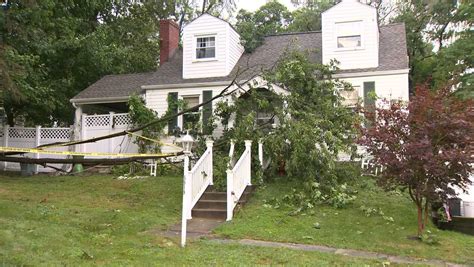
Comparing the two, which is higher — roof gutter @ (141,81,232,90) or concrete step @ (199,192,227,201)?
roof gutter @ (141,81,232,90)

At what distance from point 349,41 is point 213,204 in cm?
942

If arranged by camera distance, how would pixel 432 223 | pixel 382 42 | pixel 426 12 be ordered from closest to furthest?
pixel 432 223 → pixel 382 42 → pixel 426 12

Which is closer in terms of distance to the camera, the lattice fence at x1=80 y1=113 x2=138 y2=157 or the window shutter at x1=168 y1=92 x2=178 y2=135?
the window shutter at x1=168 y1=92 x2=178 y2=135

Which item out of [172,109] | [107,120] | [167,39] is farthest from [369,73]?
[107,120]

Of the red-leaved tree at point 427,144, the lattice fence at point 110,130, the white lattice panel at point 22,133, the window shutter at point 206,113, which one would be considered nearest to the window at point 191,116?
the window shutter at point 206,113

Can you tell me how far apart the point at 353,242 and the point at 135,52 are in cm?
2247

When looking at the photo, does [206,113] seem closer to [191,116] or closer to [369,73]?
[191,116]

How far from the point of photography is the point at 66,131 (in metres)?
20.1

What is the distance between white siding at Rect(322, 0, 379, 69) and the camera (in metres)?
17.3

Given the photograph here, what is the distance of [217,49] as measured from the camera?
1917cm

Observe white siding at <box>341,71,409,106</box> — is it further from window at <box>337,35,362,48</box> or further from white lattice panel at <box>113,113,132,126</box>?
white lattice panel at <box>113,113,132,126</box>

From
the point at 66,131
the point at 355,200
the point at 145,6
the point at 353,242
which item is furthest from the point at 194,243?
the point at 145,6

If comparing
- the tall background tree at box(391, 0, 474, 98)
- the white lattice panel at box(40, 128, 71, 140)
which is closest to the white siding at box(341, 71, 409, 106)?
the tall background tree at box(391, 0, 474, 98)

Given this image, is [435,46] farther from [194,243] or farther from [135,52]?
[194,243]
